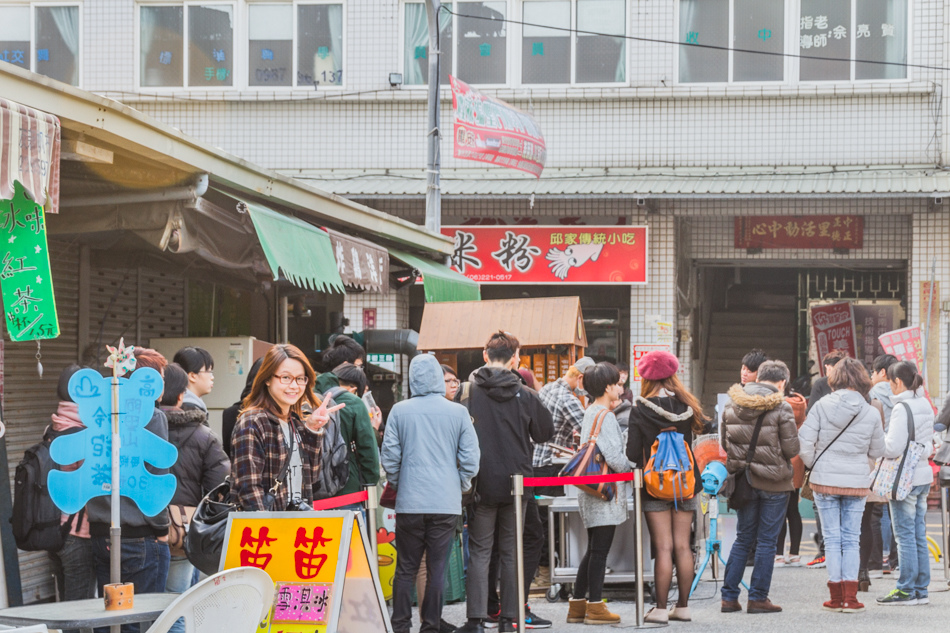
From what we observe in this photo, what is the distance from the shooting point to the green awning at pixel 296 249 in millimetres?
8539

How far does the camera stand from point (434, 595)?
7922 mm

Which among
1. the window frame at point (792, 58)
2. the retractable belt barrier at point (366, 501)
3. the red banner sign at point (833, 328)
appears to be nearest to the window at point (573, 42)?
the window frame at point (792, 58)

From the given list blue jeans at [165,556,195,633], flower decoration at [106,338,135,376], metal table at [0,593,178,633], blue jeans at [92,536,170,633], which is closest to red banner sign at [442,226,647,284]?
blue jeans at [165,556,195,633]

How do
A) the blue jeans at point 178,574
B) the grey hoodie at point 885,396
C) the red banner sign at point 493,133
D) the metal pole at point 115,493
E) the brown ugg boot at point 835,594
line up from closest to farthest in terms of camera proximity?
the metal pole at point 115,493, the blue jeans at point 178,574, the brown ugg boot at point 835,594, the grey hoodie at point 885,396, the red banner sign at point 493,133

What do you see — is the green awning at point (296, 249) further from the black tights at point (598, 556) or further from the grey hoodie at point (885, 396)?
the grey hoodie at point (885, 396)

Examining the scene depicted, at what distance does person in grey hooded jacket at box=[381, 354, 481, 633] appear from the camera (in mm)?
7746

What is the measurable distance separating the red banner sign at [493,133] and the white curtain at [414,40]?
153 inches

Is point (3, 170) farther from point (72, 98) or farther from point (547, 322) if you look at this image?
point (547, 322)

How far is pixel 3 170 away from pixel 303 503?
232 centimetres

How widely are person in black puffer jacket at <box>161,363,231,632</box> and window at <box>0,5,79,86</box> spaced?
1280 centimetres

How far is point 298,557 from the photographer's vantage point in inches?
245

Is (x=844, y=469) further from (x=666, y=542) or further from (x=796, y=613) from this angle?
(x=666, y=542)

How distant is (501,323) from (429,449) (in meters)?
4.70

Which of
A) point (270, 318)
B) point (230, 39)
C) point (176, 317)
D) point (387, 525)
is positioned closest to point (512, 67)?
point (230, 39)
